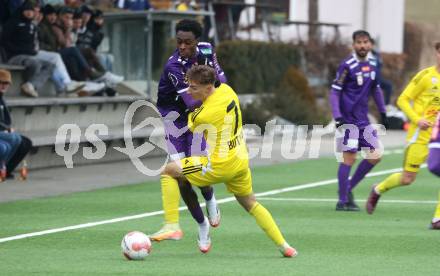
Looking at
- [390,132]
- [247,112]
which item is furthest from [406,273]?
[390,132]

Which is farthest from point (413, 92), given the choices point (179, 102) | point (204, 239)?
point (204, 239)

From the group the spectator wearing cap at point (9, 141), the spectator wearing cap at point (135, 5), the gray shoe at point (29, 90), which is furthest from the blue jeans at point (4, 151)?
the spectator wearing cap at point (135, 5)

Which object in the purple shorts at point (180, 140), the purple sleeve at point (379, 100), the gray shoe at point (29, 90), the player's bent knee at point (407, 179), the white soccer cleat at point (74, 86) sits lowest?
the white soccer cleat at point (74, 86)

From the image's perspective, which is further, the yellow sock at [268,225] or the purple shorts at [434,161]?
the purple shorts at [434,161]

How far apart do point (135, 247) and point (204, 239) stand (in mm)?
891

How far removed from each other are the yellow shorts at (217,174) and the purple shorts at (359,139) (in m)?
4.47

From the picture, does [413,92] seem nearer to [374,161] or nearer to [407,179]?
[407,179]

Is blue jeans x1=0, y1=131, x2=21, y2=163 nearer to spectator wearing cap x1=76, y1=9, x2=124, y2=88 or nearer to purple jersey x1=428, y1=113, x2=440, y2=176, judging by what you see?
spectator wearing cap x1=76, y1=9, x2=124, y2=88

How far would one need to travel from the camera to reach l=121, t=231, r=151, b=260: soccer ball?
10367 millimetres

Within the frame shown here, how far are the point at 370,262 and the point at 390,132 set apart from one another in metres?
20.8

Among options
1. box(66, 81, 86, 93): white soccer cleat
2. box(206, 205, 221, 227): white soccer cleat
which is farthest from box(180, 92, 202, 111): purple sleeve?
box(66, 81, 86, 93): white soccer cleat

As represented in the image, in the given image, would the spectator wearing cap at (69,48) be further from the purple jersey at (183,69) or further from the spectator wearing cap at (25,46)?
the purple jersey at (183,69)

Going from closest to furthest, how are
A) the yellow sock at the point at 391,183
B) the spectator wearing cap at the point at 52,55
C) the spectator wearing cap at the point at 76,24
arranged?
the yellow sock at the point at 391,183
the spectator wearing cap at the point at 52,55
the spectator wearing cap at the point at 76,24

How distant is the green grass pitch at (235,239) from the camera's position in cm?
1003
